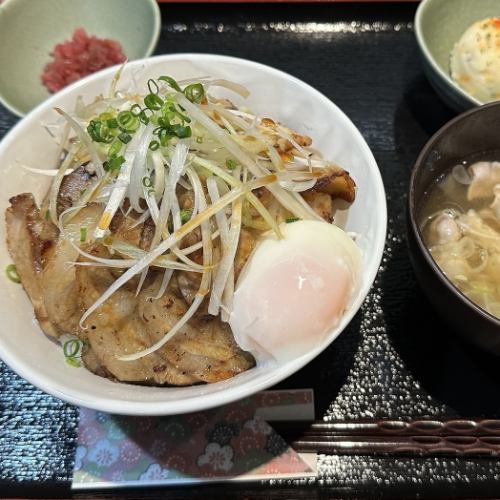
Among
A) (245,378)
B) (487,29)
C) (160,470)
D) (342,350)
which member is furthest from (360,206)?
(487,29)

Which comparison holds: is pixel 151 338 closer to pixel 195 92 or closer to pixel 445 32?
pixel 195 92

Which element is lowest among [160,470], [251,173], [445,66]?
[160,470]

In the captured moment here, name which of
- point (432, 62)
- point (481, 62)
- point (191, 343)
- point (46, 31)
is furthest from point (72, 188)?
point (481, 62)

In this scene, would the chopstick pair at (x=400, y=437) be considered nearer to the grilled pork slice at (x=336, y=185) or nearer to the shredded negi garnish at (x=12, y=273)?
the grilled pork slice at (x=336, y=185)

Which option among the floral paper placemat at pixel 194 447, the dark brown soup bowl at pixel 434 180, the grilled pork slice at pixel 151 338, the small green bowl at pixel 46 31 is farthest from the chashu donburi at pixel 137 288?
the small green bowl at pixel 46 31

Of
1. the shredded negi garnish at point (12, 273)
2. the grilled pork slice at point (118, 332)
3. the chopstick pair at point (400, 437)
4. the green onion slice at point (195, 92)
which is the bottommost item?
the chopstick pair at point (400, 437)

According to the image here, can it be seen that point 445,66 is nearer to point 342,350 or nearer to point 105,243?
point 342,350
